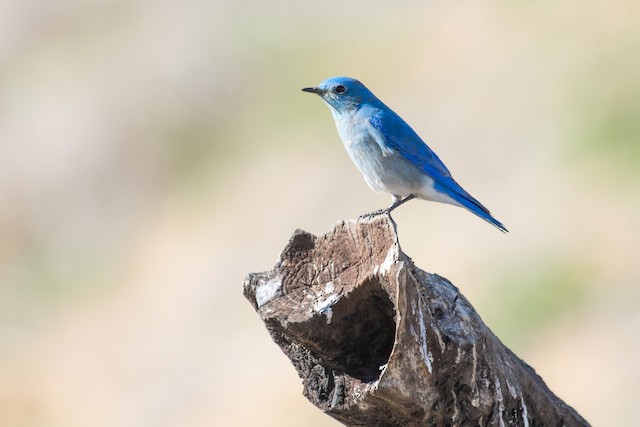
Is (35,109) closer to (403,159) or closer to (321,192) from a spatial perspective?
(321,192)

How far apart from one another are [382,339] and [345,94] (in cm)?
311

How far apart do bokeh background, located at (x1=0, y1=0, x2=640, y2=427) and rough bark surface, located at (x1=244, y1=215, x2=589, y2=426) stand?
587 cm

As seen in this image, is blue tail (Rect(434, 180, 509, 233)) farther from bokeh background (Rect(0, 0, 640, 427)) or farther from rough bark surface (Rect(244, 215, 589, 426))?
bokeh background (Rect(0, 0, 640, 427))

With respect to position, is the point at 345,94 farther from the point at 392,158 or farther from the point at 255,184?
the point at 255,184

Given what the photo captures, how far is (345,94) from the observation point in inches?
311

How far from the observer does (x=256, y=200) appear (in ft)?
57.2

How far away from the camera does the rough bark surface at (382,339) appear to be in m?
4.69

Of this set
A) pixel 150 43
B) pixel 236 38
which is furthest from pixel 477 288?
pixel 150 43

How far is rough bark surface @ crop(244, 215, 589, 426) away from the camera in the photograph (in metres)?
4.69

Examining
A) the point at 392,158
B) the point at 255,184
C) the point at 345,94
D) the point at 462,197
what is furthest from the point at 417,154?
the point at 255,184

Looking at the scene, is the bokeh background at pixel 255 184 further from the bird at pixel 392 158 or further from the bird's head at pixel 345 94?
the bird's head at pixel 345 94

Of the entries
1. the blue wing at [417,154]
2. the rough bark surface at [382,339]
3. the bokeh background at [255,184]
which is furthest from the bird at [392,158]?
the bokeh background at [255,184]

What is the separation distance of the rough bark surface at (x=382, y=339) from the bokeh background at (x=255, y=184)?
5.87 m

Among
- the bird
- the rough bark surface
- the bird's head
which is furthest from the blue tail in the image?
the rough bark surface
